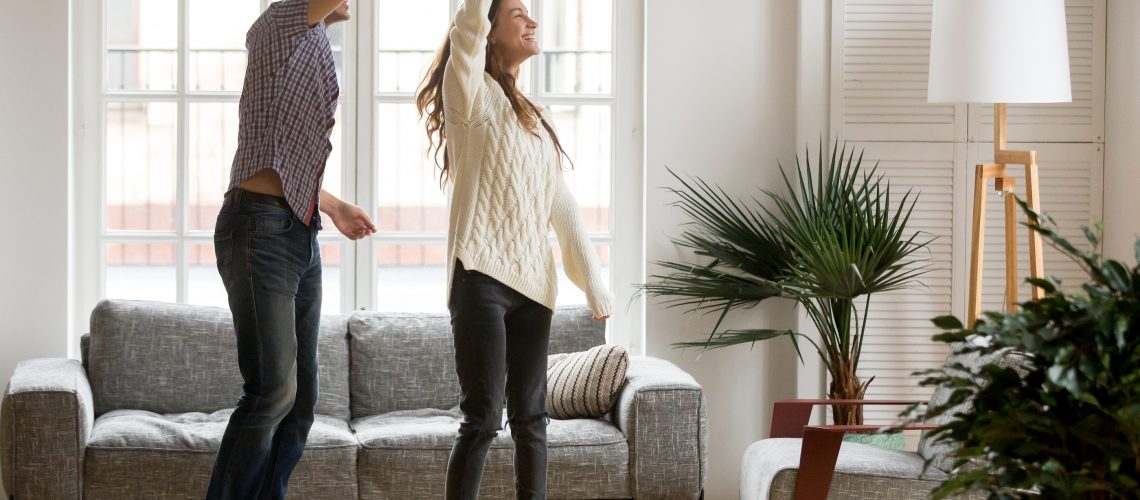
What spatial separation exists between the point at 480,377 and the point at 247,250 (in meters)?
0.54

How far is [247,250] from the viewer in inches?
87.2

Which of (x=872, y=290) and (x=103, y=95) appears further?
(x=103, y=95)

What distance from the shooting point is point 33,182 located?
3.81 metres

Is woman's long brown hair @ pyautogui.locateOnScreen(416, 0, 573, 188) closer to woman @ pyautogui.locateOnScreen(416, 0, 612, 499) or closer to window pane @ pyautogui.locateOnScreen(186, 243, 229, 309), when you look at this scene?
woman @ pyautogui.locateOnScreen(416, 0, 612, 499)

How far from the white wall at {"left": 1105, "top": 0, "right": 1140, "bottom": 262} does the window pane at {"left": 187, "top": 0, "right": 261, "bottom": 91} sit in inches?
117

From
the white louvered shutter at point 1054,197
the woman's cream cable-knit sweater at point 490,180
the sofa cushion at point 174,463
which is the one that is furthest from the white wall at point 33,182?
the white louvered shutter at point 1054,197

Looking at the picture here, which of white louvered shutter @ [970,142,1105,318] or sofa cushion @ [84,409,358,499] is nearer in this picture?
sofa cushion @ [84,409,358,499]

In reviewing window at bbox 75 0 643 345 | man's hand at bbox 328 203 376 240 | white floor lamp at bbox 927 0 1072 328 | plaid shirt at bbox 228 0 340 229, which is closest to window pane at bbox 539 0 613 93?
window at bbox 75 0 643 345

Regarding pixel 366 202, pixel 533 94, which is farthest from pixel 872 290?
pixel 366 202

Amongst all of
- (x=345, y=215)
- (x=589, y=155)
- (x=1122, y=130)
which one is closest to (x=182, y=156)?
(x=589, y=155)

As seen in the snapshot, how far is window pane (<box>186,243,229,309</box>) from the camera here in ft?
13.2

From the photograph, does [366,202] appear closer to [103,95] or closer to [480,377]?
[103,95]

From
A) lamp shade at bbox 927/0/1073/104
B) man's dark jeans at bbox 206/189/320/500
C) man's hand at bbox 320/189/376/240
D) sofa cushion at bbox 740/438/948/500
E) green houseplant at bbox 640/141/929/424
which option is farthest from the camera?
green houseplant at bbox 640/141/929/424

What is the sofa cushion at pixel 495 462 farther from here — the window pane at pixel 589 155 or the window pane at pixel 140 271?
the window pane at pixel 140 271
